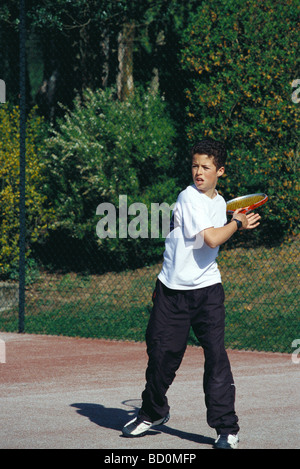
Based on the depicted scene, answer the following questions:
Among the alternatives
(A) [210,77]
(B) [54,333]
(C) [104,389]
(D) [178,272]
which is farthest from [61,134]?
(D) [178,272]

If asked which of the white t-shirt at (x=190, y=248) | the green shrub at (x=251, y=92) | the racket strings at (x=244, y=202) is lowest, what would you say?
the white t-shirt at (x=190, y=248)

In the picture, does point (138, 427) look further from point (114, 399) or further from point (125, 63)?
point (125, 63)

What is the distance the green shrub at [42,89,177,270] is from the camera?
14.0 metres

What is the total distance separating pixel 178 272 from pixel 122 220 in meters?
9.08

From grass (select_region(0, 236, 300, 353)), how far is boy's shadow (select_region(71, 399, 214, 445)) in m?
3.92

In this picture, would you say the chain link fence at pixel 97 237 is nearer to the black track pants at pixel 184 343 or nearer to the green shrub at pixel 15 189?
the green shrub at pixel 15 189

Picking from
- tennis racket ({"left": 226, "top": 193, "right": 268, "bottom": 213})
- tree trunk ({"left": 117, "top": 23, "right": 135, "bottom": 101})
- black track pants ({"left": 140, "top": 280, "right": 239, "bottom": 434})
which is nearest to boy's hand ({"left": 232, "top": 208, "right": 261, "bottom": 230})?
tennis racket ({"left": 226, "top": 193, "right": 268, "bottom": 213})

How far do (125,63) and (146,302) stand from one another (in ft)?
15.9

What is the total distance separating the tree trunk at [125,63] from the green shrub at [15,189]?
1.63m

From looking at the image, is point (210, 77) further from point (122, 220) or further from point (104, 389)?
point (104, 389)

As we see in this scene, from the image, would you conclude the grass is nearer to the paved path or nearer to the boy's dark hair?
the paved path

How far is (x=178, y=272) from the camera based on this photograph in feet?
15.5

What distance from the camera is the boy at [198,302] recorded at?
4641 mm

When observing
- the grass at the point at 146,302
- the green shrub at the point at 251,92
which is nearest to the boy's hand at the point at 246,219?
the grass at the point at 146,302
